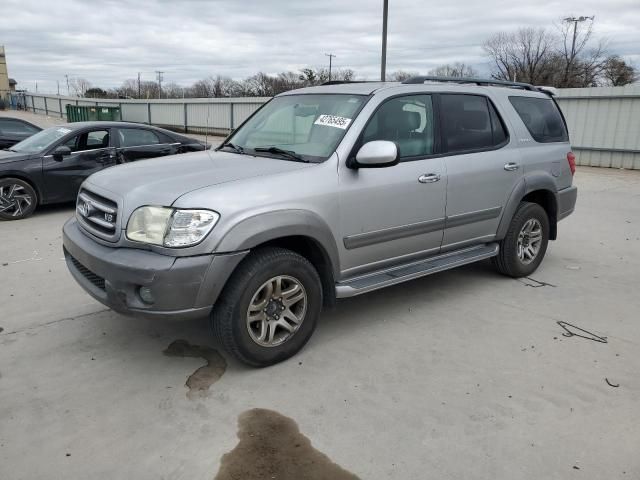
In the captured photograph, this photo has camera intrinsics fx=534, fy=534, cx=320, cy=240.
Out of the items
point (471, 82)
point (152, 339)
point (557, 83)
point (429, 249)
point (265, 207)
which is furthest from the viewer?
point (557, 83)

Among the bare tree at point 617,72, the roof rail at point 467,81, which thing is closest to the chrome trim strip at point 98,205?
the roof rail at point 467,81

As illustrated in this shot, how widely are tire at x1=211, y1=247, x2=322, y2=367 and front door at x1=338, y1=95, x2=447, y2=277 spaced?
41 cm

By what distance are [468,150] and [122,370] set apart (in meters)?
3.21

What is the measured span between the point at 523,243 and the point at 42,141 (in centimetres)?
713

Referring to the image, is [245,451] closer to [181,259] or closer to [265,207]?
[181,259]

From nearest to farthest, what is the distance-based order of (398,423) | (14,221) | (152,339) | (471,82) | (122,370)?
1. (398,423)
2. (122,370)
3. (152,339)
4. (471,82)
5. (14,221)

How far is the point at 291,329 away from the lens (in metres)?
3.56

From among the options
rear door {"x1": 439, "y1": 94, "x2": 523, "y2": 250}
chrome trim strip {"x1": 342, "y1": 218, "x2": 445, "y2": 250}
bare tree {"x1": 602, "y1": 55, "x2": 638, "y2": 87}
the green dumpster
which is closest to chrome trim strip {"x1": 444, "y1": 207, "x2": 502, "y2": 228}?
rear door {"x1": 439, "y1": 94, "x2": 523, "y2": 250}

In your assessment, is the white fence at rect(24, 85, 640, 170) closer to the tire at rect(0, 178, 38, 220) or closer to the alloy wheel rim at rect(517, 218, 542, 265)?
the alloy wheel rim at rect(517, 218, 542, 265)

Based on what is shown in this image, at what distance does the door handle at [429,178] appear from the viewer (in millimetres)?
4117

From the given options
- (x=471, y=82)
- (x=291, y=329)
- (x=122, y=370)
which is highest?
(x=471, y=82)

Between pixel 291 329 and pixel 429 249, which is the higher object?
pixel 429 249

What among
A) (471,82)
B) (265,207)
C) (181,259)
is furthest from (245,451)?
(471,82)

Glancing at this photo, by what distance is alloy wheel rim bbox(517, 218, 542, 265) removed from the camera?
208 inches
